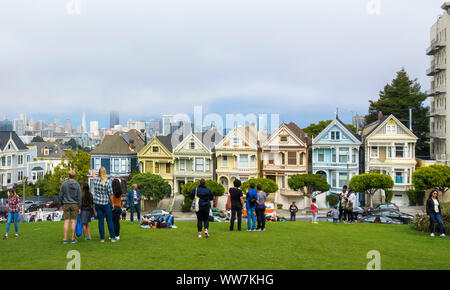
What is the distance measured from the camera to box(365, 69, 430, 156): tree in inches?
2972

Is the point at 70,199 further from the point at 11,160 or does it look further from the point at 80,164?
the point at 11,160

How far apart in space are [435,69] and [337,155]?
771 inches

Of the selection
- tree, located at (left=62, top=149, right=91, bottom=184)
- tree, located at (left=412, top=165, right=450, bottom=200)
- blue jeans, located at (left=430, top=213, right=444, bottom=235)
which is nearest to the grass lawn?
blue jeans, located at (left=430, top=213, right=444, bottom=235)

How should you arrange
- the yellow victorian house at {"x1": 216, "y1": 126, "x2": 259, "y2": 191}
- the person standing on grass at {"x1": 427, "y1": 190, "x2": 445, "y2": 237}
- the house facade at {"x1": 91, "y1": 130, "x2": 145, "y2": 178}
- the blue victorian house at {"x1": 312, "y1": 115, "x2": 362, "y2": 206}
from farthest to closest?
the house facade at {"x1": 91, "y1": 130, "x2": 145, "y2": 178}
the yellow victorian house at {"x1": 216, "y1": 126, "x2": 259, "y2": 191}
the blue victorian house at {"x1": 312, "y1": 115, "x2": 362, "y2": 206}
the person standing on grass at {"x1": 427, "y1": 190, "x2": 445, "y2": 237}

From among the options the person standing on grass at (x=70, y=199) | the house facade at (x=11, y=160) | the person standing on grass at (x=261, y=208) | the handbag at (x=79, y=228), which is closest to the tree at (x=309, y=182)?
the person standing on grass at (x=261, y=208)

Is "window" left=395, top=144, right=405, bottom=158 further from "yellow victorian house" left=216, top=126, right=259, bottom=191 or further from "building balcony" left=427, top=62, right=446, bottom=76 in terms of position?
"yellow victorian house" left=216, top=126, right=259, bottom=191

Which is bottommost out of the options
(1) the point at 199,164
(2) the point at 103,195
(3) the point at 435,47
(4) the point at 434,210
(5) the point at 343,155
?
(4) the point at 434,210

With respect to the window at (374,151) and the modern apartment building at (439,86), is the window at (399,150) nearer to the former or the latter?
the window at (374,151)

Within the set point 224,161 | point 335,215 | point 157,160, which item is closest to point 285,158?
point 224,161

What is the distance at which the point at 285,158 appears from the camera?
5775cm

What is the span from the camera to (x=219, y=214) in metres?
45.3

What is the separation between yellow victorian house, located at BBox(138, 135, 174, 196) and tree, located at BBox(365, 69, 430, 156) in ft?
136
